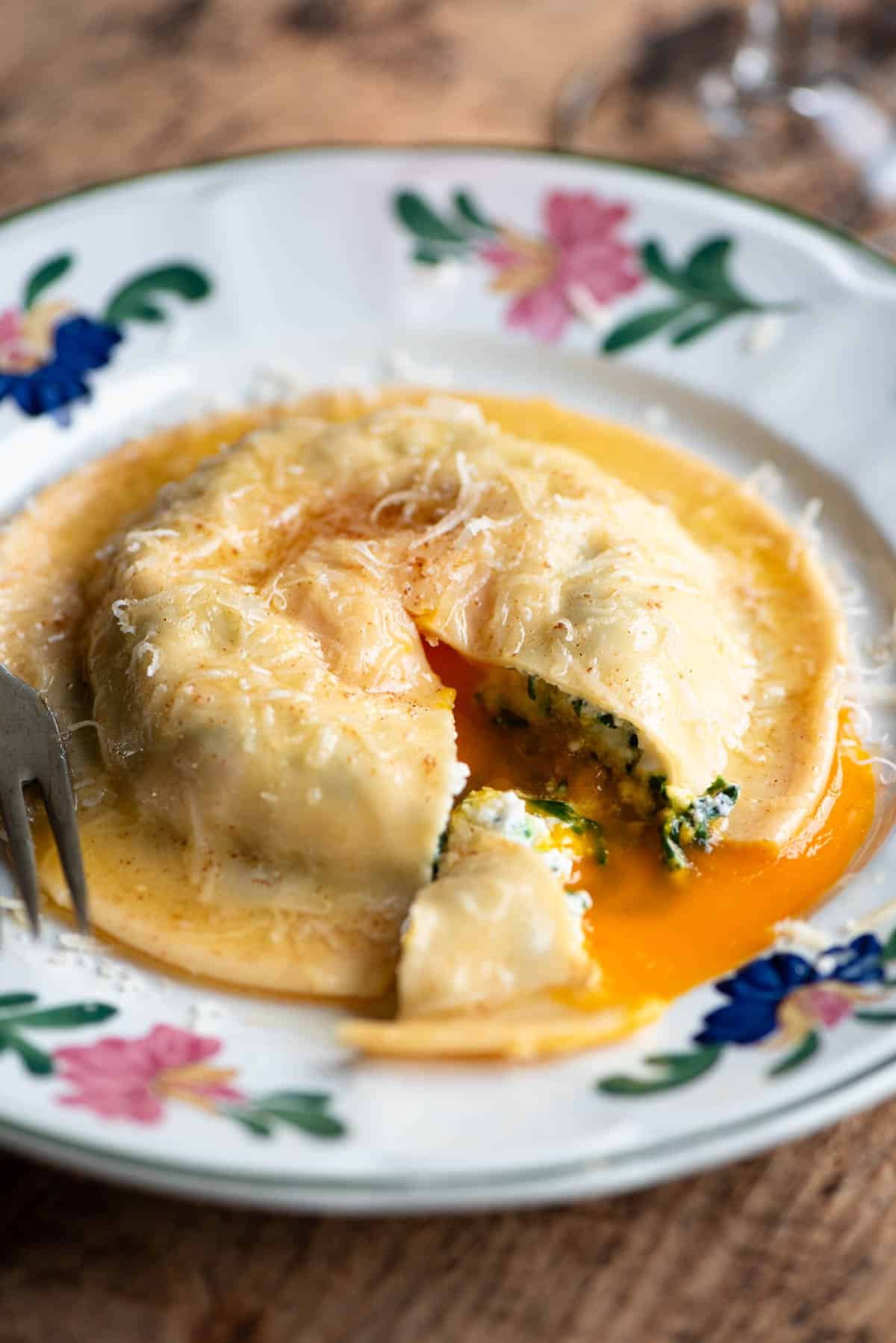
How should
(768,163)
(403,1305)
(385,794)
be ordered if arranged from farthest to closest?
(768,163)
(385,794)
(403,1305)

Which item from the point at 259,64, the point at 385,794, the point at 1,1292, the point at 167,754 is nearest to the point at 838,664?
the point at 385,794

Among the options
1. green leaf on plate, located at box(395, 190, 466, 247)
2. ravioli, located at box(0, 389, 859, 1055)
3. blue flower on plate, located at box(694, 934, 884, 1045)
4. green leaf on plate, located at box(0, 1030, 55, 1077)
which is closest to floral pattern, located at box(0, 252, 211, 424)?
ravioli, located at box(0, 389, 859, 1055)

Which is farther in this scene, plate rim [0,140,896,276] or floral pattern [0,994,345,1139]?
plate rim [0,140,896,276]

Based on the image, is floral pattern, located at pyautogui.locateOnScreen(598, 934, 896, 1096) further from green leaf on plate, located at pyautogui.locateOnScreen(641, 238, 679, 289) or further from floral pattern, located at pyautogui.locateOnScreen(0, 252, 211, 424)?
floral pattern, located at pyautogui.locateOnScreen(0, 252, 211, 424)

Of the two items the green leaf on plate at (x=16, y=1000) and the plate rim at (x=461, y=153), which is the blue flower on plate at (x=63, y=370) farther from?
the green leaf on plate at (x=16, y=1000)

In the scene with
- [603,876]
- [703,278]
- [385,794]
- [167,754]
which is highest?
[703,278]

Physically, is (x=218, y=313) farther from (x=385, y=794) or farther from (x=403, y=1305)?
(x=403, y=1305)

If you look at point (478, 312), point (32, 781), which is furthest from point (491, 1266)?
point (478, 312)

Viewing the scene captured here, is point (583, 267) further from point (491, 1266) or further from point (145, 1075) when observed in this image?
point (491, 1266)
